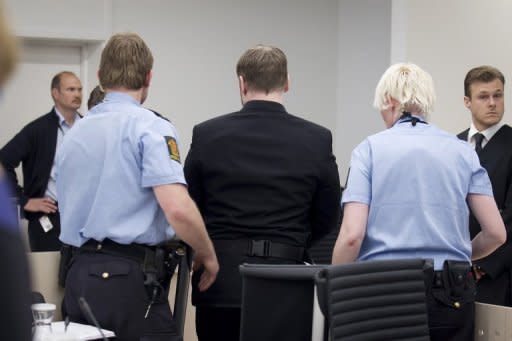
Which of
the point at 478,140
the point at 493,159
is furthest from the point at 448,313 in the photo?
the point at 478,140

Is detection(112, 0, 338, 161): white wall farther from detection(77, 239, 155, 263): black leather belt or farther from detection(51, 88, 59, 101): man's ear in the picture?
detection(77, 239, 155, 263): black leather belt

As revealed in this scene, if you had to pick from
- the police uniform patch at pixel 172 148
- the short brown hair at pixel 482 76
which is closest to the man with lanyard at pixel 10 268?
the police uniform patch at pixel 172 148

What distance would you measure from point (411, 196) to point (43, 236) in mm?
3385

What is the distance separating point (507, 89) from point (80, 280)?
10.8 feet

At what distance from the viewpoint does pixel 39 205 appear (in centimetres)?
557

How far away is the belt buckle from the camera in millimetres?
2992

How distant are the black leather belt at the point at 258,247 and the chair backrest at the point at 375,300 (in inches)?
23.6

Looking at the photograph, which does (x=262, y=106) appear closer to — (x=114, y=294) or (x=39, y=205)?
(x=114, y=294)

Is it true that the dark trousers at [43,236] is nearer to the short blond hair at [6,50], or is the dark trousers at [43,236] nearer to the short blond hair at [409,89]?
the short blond hair at [409,89]

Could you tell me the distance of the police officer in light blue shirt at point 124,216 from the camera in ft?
8.81

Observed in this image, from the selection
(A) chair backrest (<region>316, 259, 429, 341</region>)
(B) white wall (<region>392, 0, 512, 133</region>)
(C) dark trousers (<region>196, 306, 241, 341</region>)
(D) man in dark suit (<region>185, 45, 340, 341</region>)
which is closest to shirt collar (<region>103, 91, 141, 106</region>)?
(D) man in dark suit (<region>185, 45, 340, 341</region>)

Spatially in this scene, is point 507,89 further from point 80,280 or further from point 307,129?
point 80,280

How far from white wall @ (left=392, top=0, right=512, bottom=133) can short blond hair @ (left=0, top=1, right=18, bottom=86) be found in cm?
486

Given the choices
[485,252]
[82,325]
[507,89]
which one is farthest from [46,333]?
[507,89]
